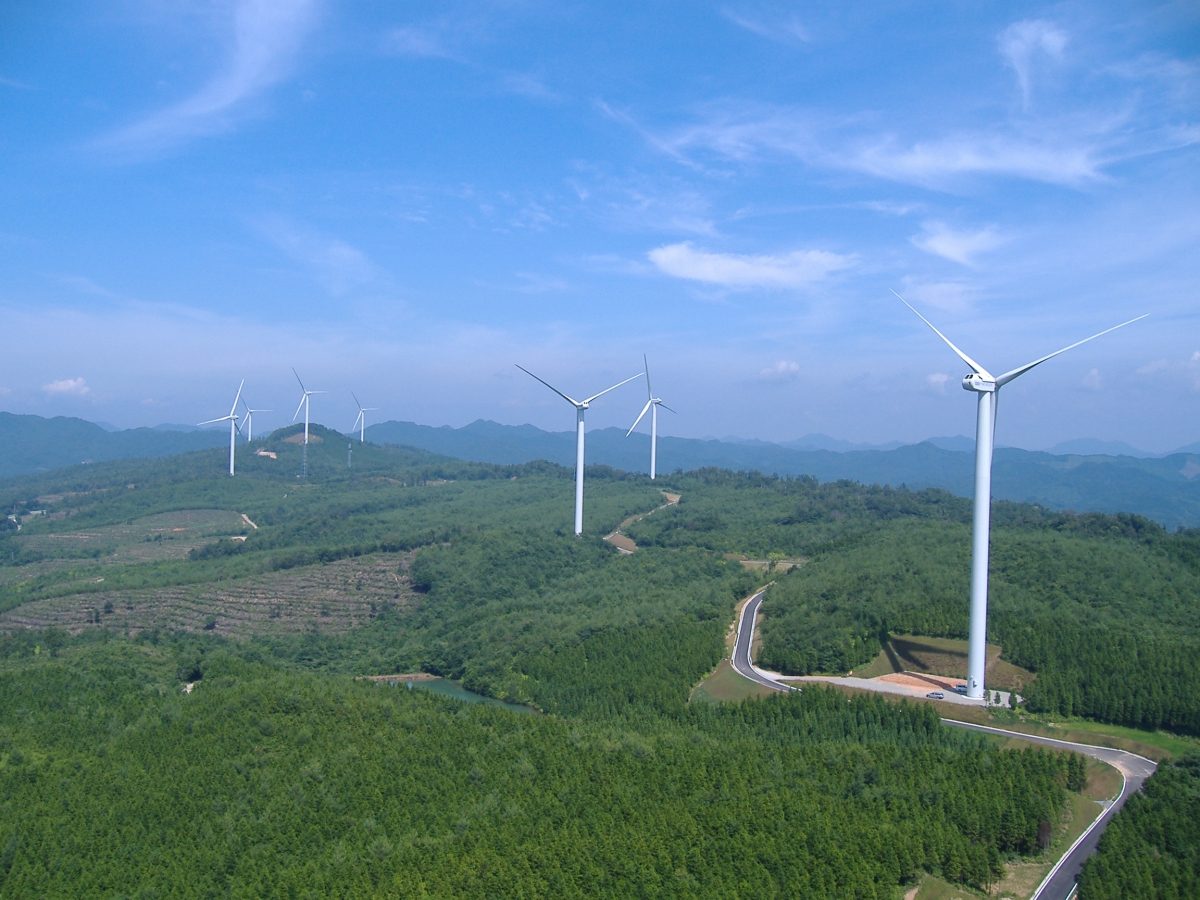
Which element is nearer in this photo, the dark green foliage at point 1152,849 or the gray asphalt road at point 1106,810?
the dark green foliage at point 1152,849

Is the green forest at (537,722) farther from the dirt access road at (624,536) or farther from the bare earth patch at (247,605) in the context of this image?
the dirt access road at (624,536)

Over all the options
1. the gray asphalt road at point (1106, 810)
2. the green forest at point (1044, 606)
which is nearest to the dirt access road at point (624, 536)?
the green forest at point (1044, 606)

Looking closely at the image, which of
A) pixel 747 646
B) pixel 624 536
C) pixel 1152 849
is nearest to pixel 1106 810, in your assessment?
pixel 1152 849

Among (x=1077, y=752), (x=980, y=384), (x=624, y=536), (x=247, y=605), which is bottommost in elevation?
(x=247, y=605)

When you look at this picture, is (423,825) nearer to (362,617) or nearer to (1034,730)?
(1034,730)

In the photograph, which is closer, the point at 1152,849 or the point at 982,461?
the point at 1152,849

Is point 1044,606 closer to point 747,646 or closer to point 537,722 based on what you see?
point 747,646
